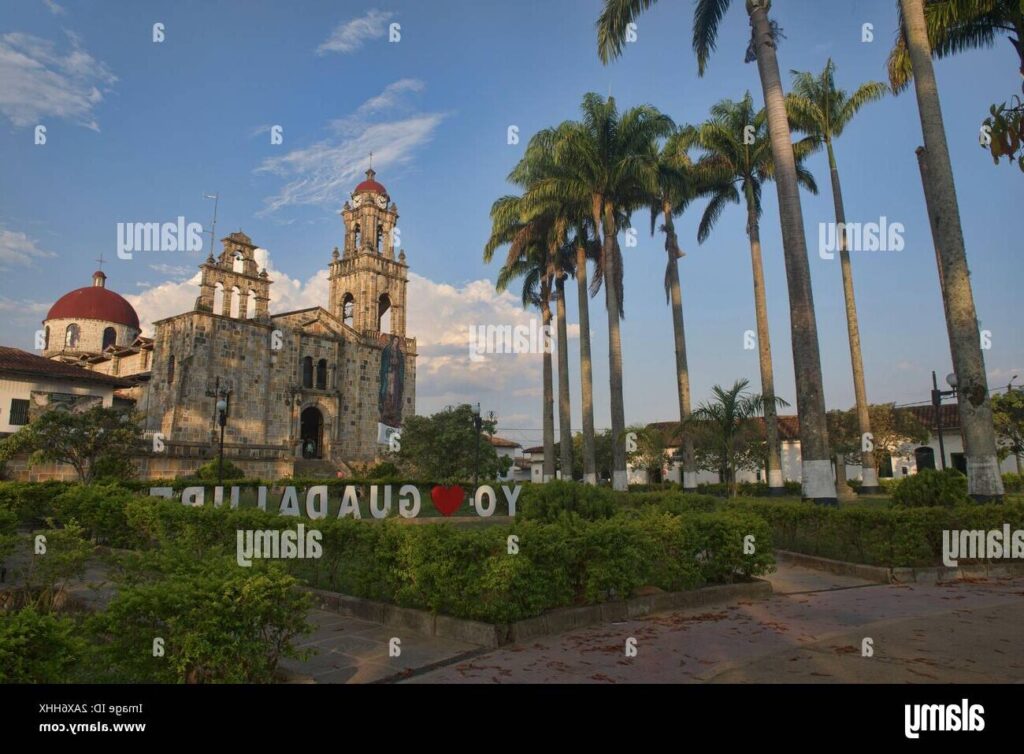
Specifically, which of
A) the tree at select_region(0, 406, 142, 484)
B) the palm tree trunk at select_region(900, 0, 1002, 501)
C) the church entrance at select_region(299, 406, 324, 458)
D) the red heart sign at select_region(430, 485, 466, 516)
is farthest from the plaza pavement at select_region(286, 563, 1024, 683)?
the church entrance at select_region(299, 406, 324, 458)

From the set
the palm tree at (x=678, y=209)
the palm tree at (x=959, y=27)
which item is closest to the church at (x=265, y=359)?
the palm tree at (x=678, y=209)

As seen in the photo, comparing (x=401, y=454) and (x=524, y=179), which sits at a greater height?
(x=524, y=179)

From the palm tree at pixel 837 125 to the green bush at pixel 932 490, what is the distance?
1521 cm

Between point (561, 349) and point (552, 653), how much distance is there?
76.8 ft

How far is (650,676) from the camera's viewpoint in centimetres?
509

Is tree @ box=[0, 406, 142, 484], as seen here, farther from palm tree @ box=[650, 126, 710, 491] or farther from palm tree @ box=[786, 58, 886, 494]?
palm tree @ box=[786, 58, 886, 494]

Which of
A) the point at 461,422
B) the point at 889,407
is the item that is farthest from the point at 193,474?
the point at 889,407

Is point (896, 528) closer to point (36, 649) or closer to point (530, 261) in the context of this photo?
point (36, 649)

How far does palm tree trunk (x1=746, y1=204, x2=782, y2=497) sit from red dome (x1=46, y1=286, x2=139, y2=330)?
4761 cm

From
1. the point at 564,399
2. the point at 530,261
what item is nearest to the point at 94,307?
the point at 530,261

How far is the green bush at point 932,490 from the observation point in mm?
10711

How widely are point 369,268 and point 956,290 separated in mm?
39697

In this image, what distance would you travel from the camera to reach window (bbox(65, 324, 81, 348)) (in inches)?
1892
